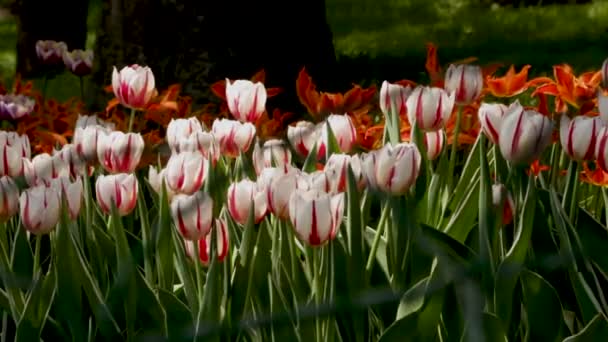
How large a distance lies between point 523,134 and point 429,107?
0.34 m

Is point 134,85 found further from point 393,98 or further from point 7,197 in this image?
point 7,197

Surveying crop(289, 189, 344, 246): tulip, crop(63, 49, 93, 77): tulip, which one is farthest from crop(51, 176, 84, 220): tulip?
crop(63, 49, 93, 77): tulip

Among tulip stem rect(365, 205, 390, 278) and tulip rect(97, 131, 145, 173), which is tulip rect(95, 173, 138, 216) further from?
tulip stem rect(365, 205, 390, 278)

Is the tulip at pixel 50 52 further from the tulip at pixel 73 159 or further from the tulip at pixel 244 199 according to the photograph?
the tulip at pixel 244 199

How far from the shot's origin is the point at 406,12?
11.4 m

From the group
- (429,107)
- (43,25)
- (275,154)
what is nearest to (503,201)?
(429,107)

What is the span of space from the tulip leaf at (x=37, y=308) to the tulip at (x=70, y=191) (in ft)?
0.38

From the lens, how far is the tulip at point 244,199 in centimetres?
191

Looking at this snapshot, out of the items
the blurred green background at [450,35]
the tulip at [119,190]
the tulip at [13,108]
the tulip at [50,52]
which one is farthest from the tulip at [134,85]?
the blurred green background at [450,35]

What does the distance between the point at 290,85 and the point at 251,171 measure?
234 centimetres

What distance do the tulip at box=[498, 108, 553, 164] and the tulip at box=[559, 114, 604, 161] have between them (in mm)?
126

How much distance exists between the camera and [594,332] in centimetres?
171

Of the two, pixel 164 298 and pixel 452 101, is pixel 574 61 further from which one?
pixel 164 298

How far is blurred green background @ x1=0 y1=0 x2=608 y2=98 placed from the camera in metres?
7.86
